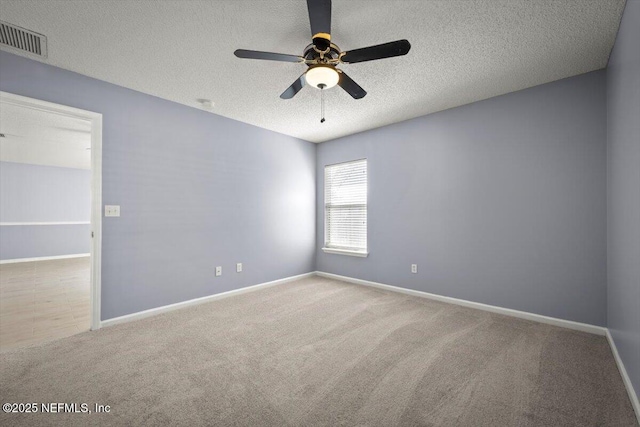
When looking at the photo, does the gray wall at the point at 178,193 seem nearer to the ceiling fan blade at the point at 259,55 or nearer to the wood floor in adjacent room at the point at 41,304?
the wood floor in adjacent room at the point at 41,304

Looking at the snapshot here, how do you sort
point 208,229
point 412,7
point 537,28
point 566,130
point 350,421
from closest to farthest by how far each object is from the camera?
point 350,421
point 412,7
point 537,28
point 566,130
point 208,229

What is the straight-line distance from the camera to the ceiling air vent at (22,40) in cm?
204

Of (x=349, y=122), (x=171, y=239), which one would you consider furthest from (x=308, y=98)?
(x=171, y=239)

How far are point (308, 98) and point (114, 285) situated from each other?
301 cm

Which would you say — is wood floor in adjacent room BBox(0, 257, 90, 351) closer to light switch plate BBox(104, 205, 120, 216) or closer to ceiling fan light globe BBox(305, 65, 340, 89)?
light switch plate BBox(104, 205, 120, 216)

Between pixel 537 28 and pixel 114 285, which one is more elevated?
pixel 537 28

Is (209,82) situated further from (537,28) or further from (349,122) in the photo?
(537,28)

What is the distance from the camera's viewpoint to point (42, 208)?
690cm

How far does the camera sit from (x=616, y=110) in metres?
2.17

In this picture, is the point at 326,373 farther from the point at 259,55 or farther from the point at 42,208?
the point at 42,208

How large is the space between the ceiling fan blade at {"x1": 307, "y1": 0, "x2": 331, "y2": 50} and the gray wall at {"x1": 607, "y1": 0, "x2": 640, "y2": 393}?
69.9 inches

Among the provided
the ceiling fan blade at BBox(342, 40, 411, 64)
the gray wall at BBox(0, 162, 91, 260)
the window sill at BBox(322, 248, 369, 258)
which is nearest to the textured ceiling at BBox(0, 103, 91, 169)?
the gray wall at BBox(0, 162, 91, 260)

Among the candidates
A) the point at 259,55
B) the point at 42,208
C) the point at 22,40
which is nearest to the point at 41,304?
the point at 22,40

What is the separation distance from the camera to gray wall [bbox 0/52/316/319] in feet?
9.26
